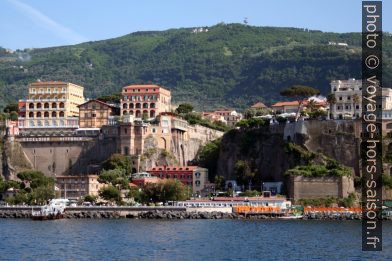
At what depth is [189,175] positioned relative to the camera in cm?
10944

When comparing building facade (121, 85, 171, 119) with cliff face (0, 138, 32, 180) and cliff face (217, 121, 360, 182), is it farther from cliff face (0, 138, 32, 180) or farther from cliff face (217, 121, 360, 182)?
cliff face (0, 138, 32, 180)

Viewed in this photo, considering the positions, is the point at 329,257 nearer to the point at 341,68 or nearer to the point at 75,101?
the point at 75,101

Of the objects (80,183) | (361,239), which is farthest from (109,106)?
(361,239)

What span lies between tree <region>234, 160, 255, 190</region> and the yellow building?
2351 cm

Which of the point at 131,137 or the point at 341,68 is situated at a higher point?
the point at 341,68

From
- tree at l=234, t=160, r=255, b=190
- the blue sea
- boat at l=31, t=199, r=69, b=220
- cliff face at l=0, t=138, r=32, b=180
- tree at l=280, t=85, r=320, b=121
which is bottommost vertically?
the blue sea

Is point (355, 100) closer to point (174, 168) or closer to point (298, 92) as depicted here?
point (298, 92)

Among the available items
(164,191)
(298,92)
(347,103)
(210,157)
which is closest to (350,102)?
(347,103)

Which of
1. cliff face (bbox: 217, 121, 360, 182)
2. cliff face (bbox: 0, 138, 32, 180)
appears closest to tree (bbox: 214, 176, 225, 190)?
cliff face (bbox: 217, 121, 360, 182)

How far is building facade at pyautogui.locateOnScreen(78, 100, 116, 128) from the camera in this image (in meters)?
119

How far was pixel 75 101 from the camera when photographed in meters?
125

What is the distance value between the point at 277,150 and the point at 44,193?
80.2 feet

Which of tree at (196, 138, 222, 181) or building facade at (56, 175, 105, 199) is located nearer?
building facade at (56, 175, 105, 199)

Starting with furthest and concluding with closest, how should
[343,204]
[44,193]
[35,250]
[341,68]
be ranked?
[341,68], [44,193], [343,204], [35,250]
